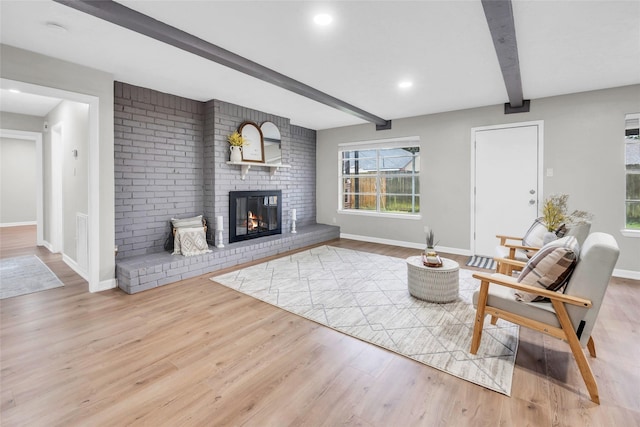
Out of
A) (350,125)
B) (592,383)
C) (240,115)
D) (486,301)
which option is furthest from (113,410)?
(350,125)

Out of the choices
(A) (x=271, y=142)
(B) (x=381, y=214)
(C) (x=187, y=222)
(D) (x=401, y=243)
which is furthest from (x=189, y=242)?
(D) (x=401, y=243)

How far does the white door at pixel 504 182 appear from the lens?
439cm

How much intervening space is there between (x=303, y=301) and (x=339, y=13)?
2.56m

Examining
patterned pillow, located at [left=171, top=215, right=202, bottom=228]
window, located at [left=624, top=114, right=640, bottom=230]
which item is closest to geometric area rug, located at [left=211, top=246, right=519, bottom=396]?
patterned pillow, located at [left=171, top=215, right=202, bottom=228]

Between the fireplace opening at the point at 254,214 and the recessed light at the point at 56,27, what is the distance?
265 cm

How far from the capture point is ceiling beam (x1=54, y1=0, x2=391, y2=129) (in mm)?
2002

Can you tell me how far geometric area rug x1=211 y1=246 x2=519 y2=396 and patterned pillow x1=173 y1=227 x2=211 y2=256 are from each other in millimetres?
517

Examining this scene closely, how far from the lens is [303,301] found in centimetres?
304

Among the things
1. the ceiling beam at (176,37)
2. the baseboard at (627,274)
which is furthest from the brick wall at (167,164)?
the baseboard at (627,274)

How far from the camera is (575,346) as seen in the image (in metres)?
1.73

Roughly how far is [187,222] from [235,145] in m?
1.38

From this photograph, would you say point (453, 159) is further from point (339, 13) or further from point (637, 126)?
point (339, 13)

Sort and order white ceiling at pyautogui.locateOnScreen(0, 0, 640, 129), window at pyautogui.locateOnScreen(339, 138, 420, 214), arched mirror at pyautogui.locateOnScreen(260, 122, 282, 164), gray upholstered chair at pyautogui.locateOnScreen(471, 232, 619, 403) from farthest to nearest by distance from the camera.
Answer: window at pyautogui.locateOnScreen(339, 138, 420, 214) < arched mirror at pyautogui.locateOnScreen(260, 122, 282, 164) < white ceiling at pyautogui.locateOnScreen(0, 0, 640, 129) < gray upholstered chair at pyautogui.locateOnScreen(471, 232, 619, 403)

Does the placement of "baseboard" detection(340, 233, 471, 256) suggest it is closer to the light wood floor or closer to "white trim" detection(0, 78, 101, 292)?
the light wood floor
